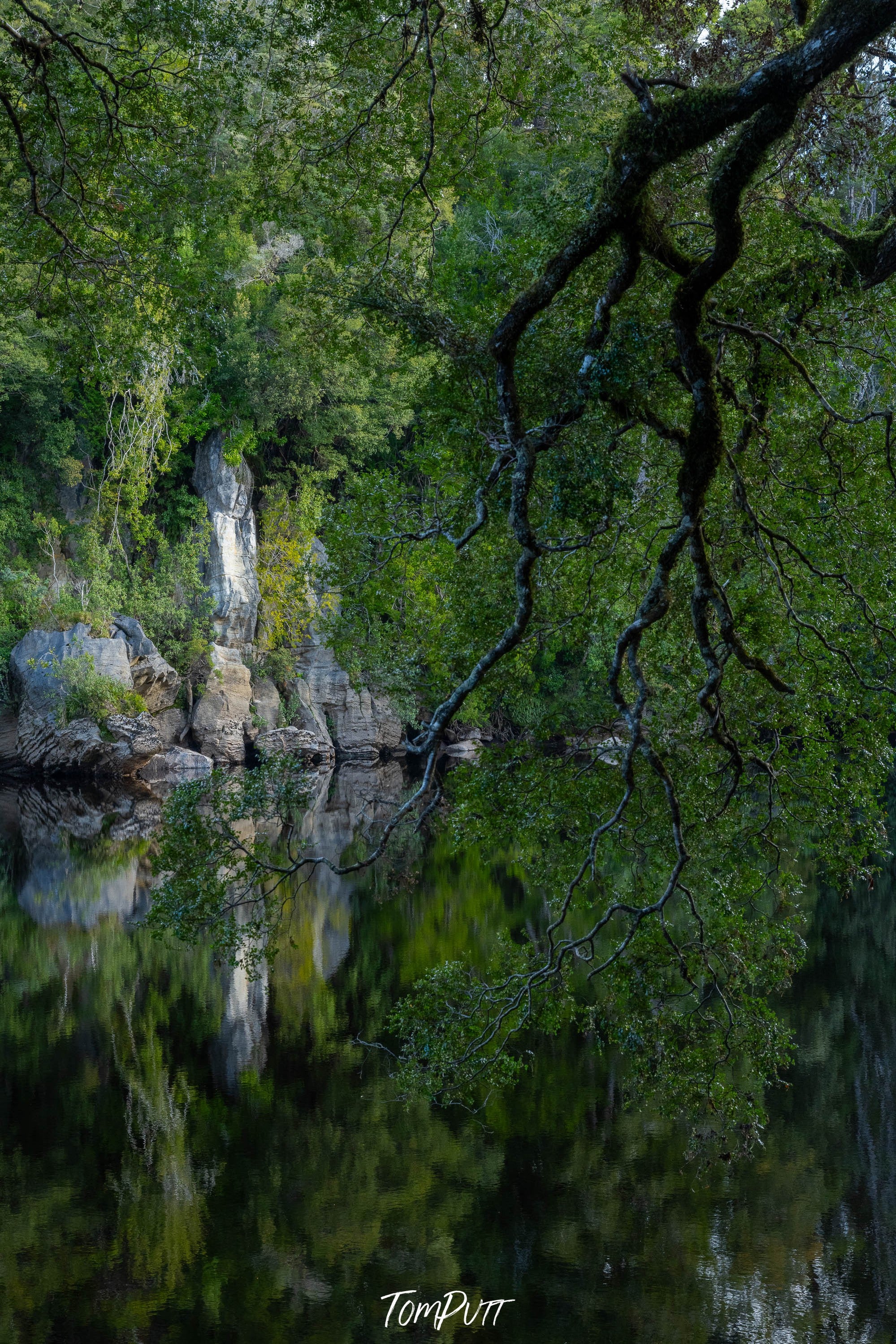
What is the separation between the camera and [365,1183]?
720 cm

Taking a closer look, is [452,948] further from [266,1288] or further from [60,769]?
[60,769]

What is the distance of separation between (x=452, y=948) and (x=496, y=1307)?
6.42 m

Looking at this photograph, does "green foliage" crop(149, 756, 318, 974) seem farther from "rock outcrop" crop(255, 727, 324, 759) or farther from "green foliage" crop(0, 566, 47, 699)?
"green foliage" crop(0, 566, 47, 699)

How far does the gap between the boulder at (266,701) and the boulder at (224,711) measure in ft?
1.31

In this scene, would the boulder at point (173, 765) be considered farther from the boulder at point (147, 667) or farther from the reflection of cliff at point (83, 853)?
the boulder at point (147, 667)

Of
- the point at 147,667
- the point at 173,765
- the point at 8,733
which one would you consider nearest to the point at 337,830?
the point at 173,765

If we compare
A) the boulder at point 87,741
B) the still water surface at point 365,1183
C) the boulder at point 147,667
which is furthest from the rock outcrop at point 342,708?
the still water surface at point 365,1183

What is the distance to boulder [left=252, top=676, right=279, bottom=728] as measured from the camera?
2741 centimetres

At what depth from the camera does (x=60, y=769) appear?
24891 mm

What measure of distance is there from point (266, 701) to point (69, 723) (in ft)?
18.1

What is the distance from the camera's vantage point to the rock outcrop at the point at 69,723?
23.8 metres

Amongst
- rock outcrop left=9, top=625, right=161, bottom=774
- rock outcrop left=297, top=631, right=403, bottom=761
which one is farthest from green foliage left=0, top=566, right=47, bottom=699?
rock outcrop left=297, top=631, right=403, bottom=761

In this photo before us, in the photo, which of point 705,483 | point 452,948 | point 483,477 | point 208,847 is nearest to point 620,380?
point 705,483

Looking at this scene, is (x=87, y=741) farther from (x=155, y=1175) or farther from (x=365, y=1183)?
(x=365, y=1183)
